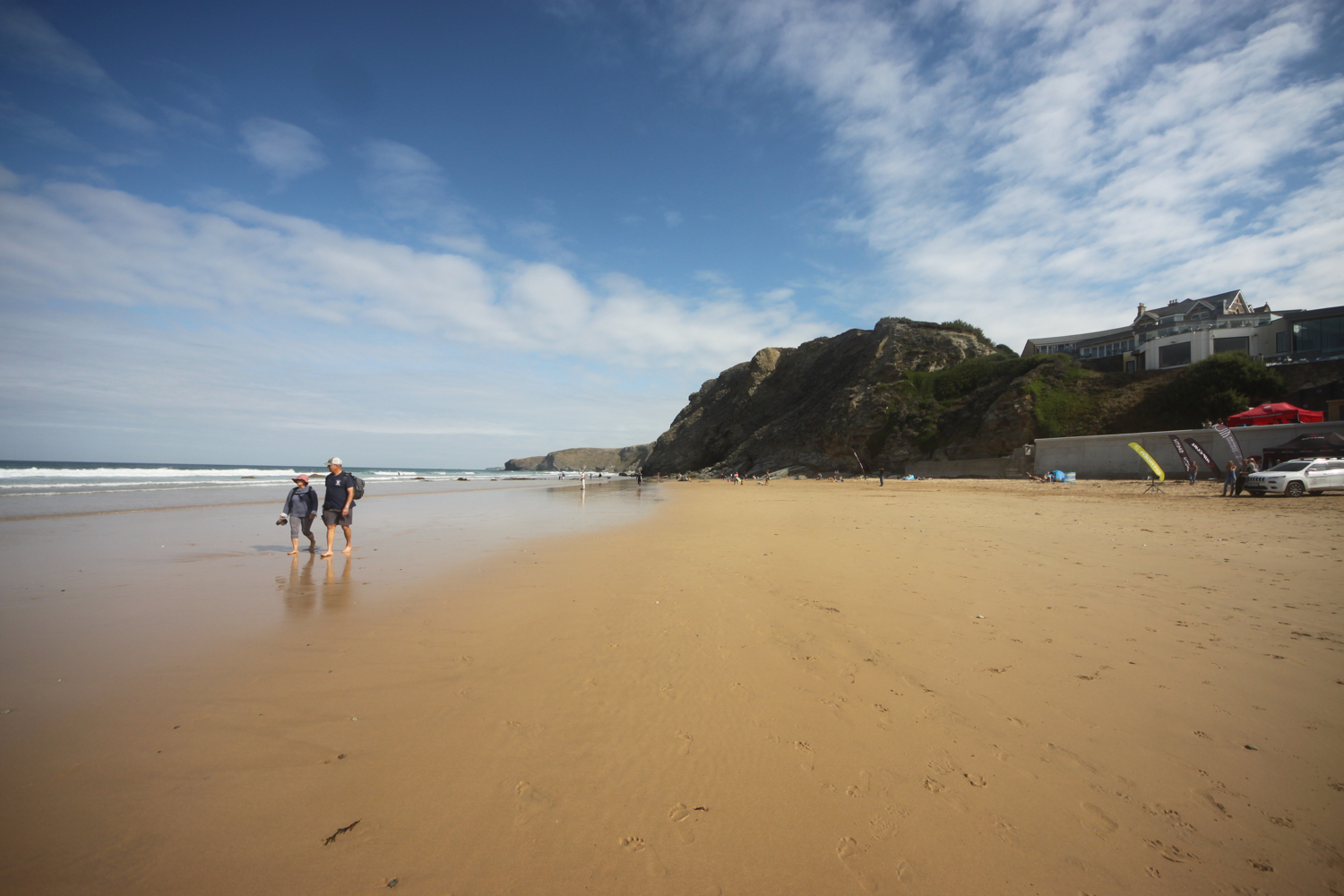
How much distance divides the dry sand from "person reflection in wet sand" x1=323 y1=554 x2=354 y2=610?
0.77 m

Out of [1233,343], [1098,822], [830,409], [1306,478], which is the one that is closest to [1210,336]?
[1233,343]

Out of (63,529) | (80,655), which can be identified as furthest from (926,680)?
(63,529)

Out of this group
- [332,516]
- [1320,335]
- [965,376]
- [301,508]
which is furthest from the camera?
[965,376]

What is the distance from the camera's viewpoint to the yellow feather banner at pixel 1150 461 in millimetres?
22194

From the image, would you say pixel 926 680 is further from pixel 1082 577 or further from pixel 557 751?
pixel 1082 577

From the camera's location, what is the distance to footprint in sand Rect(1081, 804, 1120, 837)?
2.61 meters

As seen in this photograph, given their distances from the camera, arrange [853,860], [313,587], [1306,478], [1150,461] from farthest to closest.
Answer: [1150,461] → [1306,478] → [313,587] → [853,860]

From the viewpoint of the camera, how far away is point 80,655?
500cm

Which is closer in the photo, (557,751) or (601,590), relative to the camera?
(557,751)

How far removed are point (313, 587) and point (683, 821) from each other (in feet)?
24.9

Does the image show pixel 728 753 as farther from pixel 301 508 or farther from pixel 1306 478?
pixel 1306 478

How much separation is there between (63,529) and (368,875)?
1903 cm

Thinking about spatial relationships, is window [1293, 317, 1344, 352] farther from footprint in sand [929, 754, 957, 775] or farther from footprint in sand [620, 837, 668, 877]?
footprint in sand [620, 837, 668, 877]

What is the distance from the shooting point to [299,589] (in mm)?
7820
